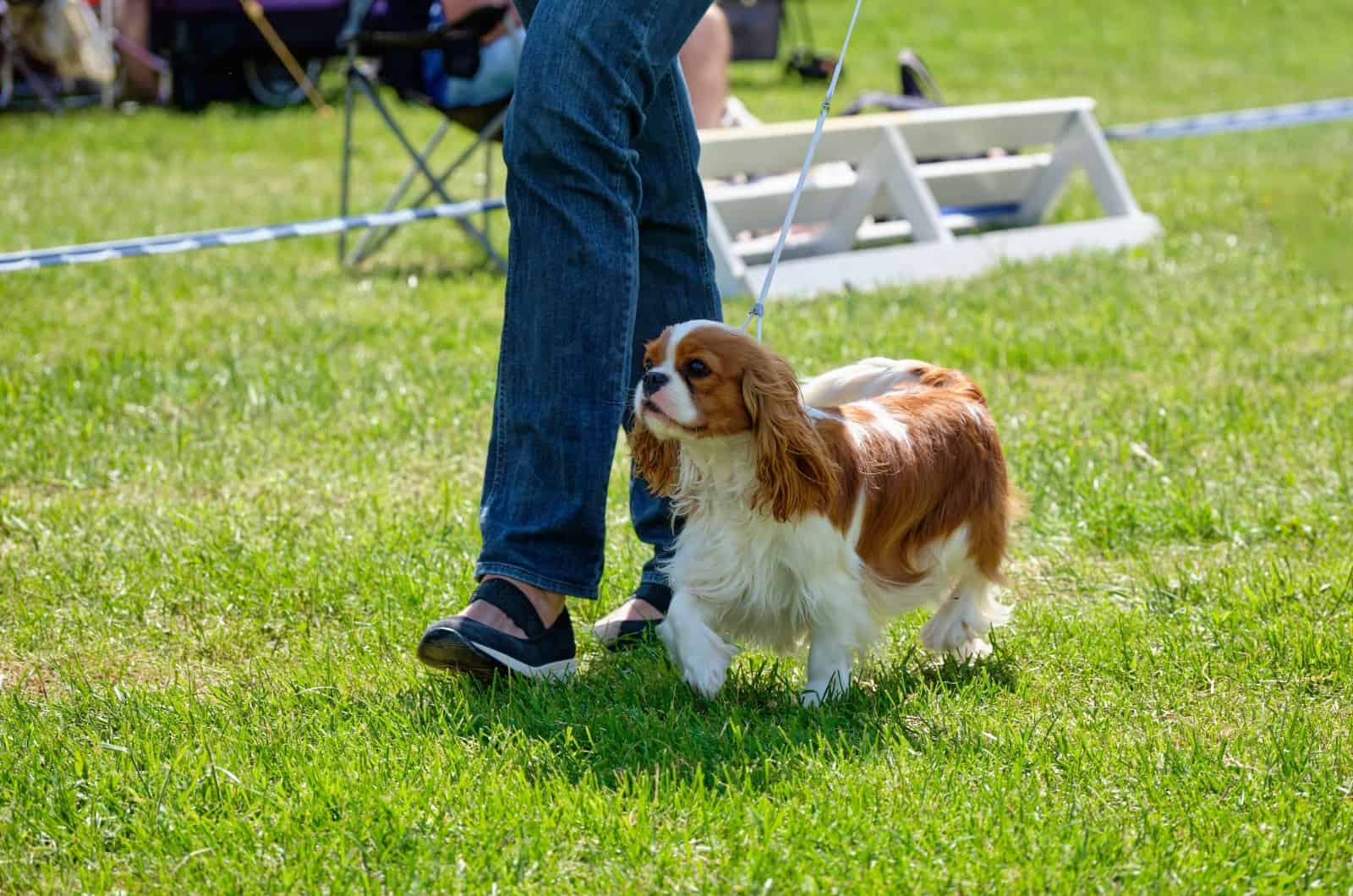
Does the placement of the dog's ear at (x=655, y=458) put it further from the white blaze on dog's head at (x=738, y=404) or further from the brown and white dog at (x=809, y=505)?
the white blaze on dog's head at (x=738, y=404)

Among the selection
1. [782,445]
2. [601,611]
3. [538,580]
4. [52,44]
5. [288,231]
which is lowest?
[52,44]

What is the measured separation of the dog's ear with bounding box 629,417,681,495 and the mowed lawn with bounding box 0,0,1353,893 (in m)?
0.38

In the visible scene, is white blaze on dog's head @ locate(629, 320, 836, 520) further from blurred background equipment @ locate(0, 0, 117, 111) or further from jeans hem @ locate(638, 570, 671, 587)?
blurred background equipment @ locate(0, 0, 117, 111)

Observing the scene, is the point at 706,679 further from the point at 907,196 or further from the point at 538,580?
the point at 907,196

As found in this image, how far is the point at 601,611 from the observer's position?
340 centimetres

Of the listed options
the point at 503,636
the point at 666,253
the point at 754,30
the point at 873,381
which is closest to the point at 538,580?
the point at 503,636

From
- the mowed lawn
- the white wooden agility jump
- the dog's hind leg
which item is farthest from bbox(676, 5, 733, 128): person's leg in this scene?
the dog's hind leg

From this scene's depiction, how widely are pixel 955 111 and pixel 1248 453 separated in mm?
3791

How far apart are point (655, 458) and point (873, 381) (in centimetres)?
64

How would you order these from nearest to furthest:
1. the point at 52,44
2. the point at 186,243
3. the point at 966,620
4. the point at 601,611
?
the point at 966,620, the point at 601,611, the point at 186,243, the point at 52,44

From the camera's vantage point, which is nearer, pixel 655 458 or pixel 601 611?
pixel 655 458

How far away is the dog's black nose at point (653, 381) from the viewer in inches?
104

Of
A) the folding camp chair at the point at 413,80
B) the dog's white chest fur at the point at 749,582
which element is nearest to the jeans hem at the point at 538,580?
the dog's white chest fur at the point at 749,582

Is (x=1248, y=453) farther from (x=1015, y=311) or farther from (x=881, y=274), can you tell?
(x=881, y=274)
